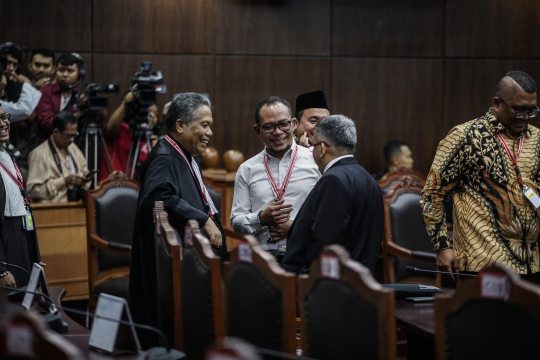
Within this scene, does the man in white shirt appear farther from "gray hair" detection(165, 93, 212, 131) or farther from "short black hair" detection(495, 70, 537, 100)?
"short black hair" detection(495, 70, 537, 100)

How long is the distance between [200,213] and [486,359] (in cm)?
166

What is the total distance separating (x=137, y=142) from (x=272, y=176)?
7.63 feet

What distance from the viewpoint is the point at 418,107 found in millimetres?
6719

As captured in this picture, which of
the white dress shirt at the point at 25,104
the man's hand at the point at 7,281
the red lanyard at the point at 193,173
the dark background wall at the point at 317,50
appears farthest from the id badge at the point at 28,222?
the dark background wall at the point at 317,50

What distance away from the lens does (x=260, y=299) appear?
5.90ft

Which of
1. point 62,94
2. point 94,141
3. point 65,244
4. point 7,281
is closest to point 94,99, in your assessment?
point 62,94

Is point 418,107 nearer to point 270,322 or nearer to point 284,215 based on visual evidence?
point 284,215

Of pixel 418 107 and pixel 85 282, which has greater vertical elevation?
pixel 418 107

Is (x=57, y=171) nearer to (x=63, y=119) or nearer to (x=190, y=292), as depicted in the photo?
(x=63, y=119)

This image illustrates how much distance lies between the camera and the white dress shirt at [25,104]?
4876mm

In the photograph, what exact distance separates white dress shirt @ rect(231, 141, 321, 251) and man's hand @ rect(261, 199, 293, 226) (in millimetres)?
148

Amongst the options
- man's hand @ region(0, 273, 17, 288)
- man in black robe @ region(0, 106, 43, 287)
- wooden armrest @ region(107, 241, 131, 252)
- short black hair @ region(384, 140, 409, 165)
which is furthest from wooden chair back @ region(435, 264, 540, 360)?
short black hair @ region(384, 140, 409, 165)

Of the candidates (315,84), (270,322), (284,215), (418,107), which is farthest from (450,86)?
(270,322)

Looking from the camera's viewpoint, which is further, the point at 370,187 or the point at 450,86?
the point at 450,86
